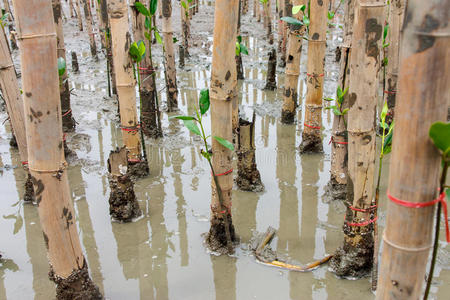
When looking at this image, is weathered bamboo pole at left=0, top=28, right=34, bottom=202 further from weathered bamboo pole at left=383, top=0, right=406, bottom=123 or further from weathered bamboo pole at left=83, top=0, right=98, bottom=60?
weathered bamboo pole at left=83, top=0, right=98, bottom=60

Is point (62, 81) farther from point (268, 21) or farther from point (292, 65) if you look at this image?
point (268, 21)

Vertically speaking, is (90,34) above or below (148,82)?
above

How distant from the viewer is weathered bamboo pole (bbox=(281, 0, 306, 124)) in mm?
5577

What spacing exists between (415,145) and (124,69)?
3.17 metres

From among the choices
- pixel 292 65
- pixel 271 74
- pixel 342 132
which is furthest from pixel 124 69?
pixel 271 74

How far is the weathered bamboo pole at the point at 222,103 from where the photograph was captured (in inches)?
112

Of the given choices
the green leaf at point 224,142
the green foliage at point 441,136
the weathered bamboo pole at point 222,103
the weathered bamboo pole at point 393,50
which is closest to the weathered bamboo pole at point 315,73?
the weathered bamboo pole at point 393,50

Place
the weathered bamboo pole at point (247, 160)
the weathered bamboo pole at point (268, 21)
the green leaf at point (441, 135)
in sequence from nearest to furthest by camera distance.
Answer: the green leaf at point (441, 135)
the weathered bamboo pole at point (247, 160)
the weathered bamboo pole at point (268, 21)

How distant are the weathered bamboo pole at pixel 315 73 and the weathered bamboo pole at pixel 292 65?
2.40ft

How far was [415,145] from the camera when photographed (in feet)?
4.21

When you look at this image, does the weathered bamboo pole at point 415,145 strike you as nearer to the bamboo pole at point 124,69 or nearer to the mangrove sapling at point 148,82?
the bamboo pole at point 124,69

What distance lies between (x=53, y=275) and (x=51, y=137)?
0.98m

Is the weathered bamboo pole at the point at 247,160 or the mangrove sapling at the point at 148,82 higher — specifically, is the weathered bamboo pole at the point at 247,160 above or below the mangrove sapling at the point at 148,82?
below

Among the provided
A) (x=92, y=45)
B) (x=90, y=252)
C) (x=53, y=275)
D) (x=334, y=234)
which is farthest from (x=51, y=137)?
(x=92, y=45)
